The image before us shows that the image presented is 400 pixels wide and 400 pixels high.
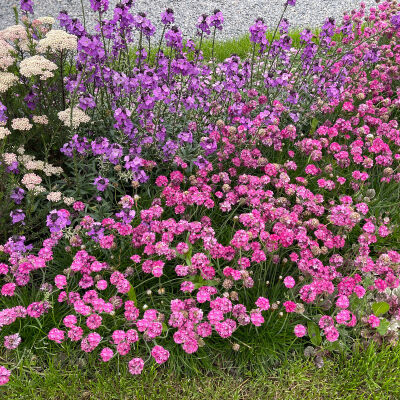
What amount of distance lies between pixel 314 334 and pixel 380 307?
462 mm

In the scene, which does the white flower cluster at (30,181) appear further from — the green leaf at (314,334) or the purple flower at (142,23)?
the green leaf at (314,334)

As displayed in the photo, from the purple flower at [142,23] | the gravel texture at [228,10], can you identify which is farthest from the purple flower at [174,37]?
the gravel texture at [228,10]

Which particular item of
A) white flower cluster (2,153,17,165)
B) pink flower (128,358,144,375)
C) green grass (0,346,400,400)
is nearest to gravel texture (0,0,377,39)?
white flower cluster (2,153,17,165)

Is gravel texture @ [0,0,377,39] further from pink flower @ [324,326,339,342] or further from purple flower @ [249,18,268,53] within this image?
pink flower @ [324,326,339,342]

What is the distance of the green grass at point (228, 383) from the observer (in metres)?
→ 2.38

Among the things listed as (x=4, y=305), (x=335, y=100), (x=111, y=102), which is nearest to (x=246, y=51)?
(x=335, y=100)

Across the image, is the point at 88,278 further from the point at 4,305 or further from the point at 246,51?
the point at 246,51

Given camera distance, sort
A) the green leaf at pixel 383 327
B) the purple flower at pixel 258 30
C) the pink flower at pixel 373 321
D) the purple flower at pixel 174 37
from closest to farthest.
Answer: the pink flower at pixel 373 321 → the green leaf at pixel 383 327 → the purple flower at pixel 174 37 → the purple flower at pixel 258 30

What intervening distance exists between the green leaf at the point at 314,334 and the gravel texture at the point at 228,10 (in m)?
6.02

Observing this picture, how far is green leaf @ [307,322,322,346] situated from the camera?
266 centimetres

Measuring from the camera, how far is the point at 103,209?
3197 millimetres

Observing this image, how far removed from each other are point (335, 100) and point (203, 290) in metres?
2.45

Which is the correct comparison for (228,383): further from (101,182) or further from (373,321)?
(101,182)

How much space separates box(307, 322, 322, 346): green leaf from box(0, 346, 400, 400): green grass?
14cm
